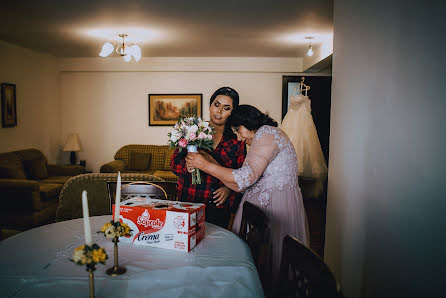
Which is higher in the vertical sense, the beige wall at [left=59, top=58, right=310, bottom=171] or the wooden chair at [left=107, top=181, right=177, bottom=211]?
the beige wall at [left=59, top=58, right=310, bottom=171]

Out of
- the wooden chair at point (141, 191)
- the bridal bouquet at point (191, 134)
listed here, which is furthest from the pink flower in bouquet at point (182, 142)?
the wooden chair at point (141, 191)

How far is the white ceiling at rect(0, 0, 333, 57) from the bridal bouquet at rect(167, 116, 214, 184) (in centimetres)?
203

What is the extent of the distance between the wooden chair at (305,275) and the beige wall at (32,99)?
18.6ft

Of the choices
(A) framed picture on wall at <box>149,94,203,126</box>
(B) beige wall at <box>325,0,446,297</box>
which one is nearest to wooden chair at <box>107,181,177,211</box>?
(B) beige wall at <box>325,0,446,297</box>

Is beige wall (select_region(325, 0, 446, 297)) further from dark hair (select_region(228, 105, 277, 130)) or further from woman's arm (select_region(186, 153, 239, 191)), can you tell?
woman's arm (select_region(186, 153, 239, 191))

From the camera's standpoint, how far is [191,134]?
1876mm

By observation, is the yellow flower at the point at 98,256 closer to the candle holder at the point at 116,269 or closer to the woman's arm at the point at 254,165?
the candle holder at the point at 116,269

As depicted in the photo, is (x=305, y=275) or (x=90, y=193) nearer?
(x=305, y=275)

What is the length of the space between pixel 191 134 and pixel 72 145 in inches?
223

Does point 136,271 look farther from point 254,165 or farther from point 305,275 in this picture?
point 254,165

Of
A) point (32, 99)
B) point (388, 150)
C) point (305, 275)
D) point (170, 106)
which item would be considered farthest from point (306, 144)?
point (32, 99)

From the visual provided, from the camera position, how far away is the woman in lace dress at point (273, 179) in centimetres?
190

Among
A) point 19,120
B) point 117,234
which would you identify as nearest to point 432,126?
point 117,234

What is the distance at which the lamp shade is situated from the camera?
6.64m
